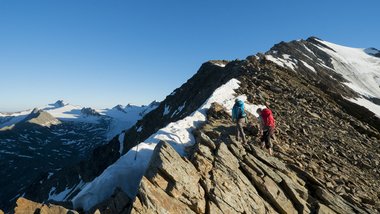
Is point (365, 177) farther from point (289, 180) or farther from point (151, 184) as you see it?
point (151, 184)

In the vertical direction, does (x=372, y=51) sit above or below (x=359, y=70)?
above

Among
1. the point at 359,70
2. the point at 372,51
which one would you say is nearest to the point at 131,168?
the point at 359,70

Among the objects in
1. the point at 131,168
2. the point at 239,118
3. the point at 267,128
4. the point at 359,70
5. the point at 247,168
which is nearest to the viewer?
the point at 131,168

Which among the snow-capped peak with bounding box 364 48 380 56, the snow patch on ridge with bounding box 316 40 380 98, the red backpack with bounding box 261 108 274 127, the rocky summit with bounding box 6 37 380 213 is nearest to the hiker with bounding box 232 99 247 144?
the rocky summit with bounding box 6 37 380 213

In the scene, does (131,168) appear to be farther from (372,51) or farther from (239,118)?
(372,51)

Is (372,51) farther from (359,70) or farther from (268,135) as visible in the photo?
(268,135)

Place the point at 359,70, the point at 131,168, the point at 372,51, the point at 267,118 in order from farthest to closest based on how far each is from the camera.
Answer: the point at 372,51 → the point at 359,70 → the point at 267,118 → the point at 131,168

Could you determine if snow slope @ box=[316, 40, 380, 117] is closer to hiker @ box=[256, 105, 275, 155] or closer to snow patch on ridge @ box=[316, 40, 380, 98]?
snow patch on ridge @ box=[316, 40, 380, 98]

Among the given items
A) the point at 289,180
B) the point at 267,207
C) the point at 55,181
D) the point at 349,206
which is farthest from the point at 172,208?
the point at 55,181

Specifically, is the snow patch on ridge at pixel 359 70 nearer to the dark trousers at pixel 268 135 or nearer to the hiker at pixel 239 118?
the dark trousers at pixel 268 135

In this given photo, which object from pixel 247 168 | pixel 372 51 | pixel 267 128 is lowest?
pixel 247 168

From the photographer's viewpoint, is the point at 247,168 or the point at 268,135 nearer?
the point at 247,168

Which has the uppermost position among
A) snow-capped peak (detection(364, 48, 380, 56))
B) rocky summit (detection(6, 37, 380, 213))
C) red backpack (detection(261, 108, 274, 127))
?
snow-capped peak (detection(364, 48, 380, 56))

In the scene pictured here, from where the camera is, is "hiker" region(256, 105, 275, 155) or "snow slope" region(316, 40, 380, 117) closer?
"hiker" region(256, 105, 275, 155)
